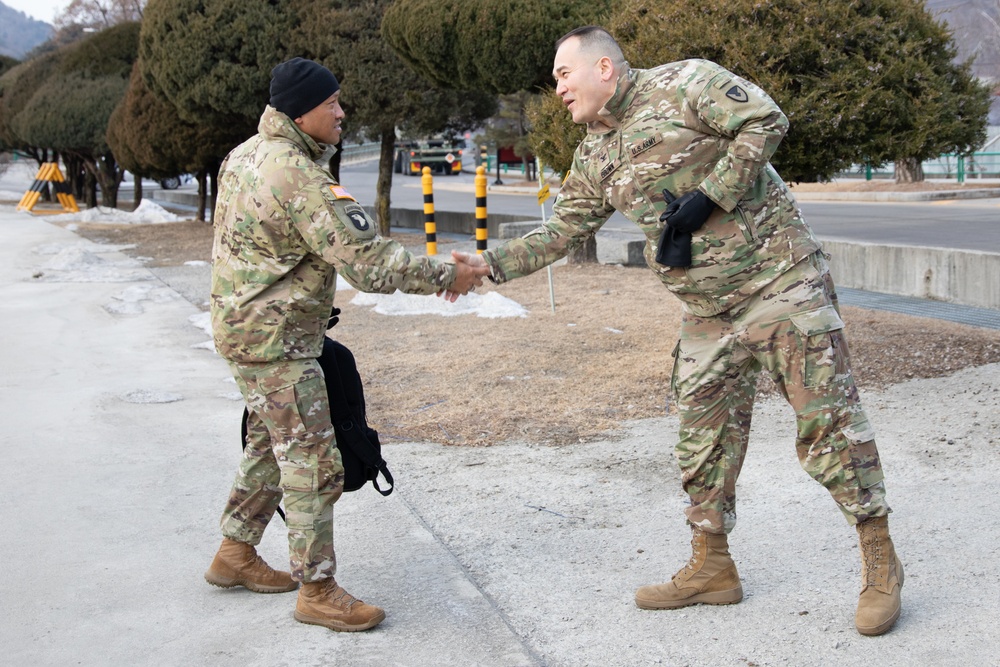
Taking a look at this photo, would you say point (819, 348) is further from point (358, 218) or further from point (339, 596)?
point (339, 596)

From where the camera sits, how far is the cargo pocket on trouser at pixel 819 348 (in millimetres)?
3422

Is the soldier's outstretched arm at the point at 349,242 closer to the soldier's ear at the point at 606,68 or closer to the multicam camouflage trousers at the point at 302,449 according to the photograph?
the multicam camouflage trousers at the point at 302,449

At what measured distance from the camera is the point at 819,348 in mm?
3430

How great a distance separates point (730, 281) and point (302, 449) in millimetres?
1498

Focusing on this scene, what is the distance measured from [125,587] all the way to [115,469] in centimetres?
164

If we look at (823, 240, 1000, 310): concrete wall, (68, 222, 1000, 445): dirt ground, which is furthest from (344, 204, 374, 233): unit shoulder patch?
(823, 240, 1000, 310): concrete wall

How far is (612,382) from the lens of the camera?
6941 mm

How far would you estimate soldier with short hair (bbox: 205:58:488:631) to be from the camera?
3521mm

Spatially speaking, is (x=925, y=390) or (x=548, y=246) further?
(x=925, y=390)

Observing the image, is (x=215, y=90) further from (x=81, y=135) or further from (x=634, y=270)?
(x=81, y=135)

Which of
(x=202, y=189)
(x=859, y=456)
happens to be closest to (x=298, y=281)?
(x=859, y=456)

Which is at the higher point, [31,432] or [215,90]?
[215,90]

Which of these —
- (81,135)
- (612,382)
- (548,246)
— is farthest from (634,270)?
(81,135)

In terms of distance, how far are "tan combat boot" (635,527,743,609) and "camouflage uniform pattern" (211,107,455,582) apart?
110 centimetres
